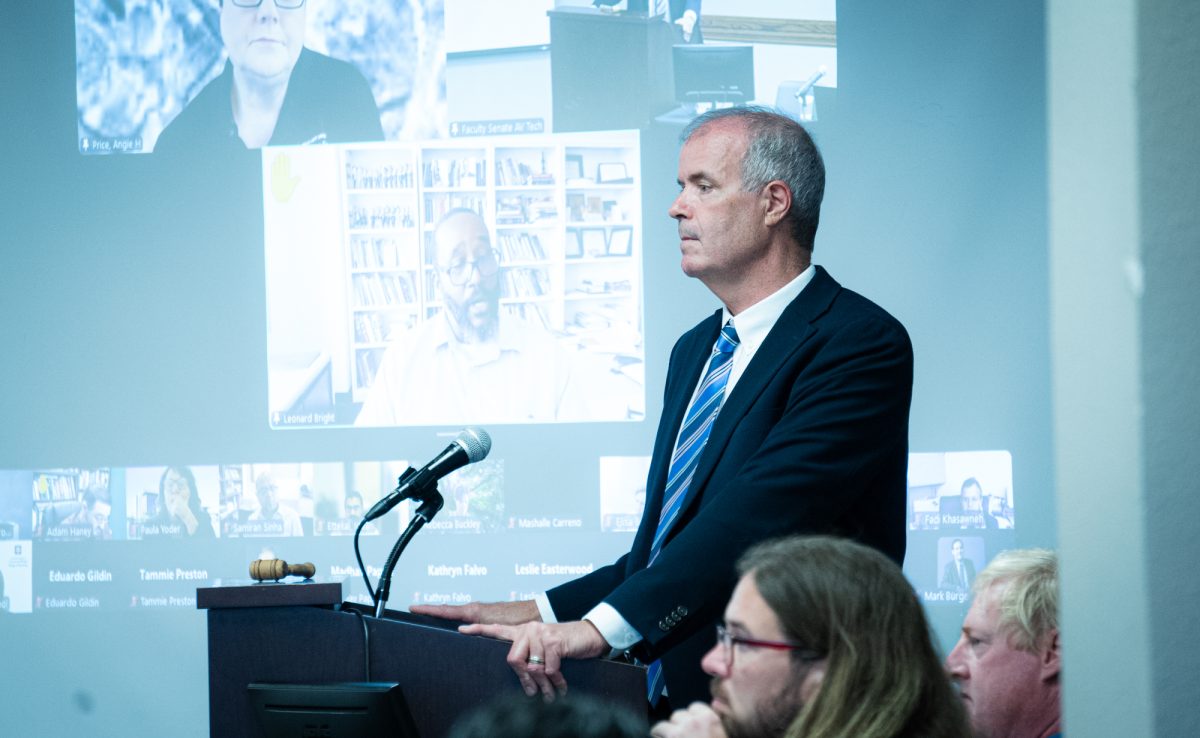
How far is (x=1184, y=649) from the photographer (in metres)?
1.03

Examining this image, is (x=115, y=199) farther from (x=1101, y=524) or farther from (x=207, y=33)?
(x=1101, y=524)

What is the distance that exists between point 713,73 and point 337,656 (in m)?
2.79

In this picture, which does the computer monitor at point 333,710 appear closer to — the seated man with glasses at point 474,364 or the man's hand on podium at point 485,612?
the man's hand on podium at point 485,612

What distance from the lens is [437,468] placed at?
2.05 metres

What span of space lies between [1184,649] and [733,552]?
3.15 feet

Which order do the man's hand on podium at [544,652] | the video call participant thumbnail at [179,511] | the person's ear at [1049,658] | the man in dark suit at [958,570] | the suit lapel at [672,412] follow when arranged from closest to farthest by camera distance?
the man's hand on podium at [544,652] → the person's ear at [1049,658] → the suit lapel at [672,412] → the man in dark suit at [958,570] → the video call participant thumbnail at [179,511]

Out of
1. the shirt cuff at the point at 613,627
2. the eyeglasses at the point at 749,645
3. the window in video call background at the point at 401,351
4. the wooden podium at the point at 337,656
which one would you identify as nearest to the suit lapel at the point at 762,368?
the shirt cuff at the point at 613,627

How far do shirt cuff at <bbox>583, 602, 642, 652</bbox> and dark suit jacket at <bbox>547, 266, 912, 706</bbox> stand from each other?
1cm

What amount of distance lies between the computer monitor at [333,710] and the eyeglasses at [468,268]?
8.01 feet

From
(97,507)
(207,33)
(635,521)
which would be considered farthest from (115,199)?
(635,521)

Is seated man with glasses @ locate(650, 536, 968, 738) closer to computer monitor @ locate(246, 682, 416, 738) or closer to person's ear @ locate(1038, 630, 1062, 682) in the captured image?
computer monitor @ locate(246, 682, 416, 738)

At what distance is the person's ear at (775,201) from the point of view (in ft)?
7.66

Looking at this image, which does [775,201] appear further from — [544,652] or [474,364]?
[474,364]

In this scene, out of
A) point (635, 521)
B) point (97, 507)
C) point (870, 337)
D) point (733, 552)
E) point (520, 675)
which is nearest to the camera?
point (520, 675)
